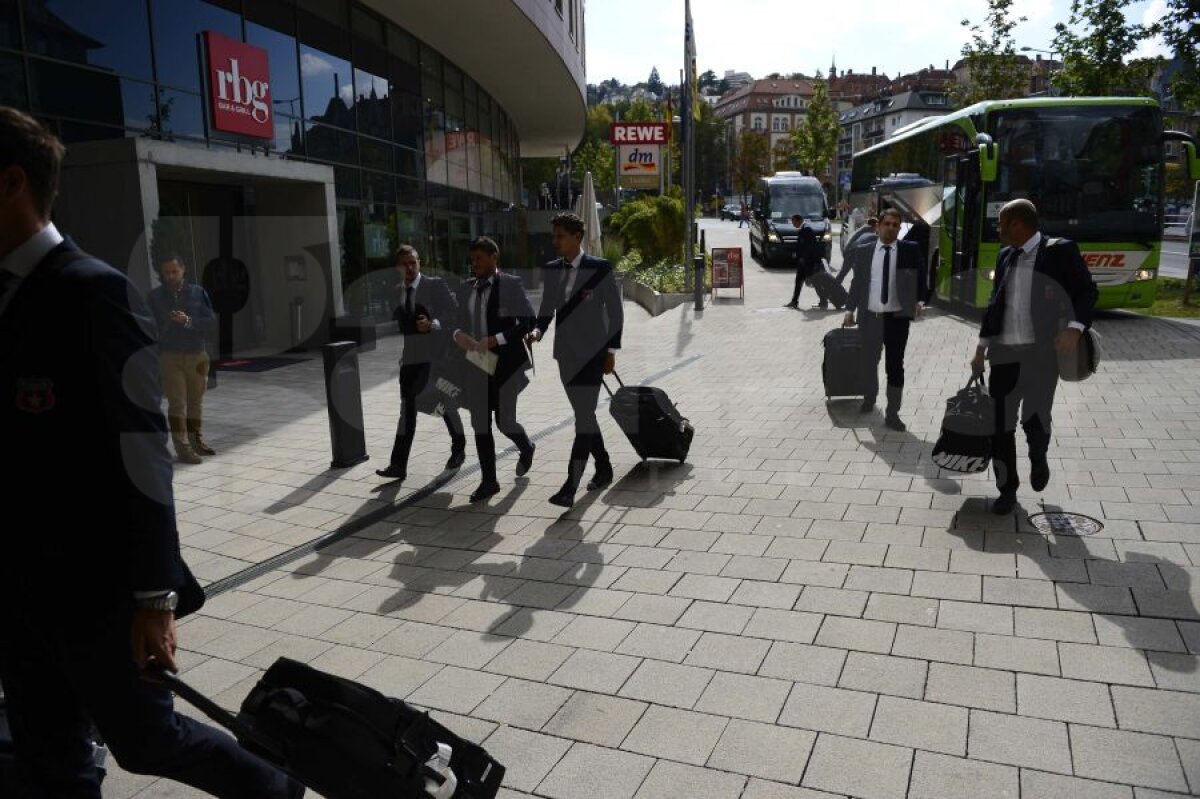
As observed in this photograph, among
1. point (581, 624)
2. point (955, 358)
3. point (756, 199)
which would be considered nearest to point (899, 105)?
point (756, 199)

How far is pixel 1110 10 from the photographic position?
67.3ft

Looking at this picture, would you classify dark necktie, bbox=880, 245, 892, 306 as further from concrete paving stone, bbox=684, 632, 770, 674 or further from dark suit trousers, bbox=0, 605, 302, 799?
dark suit trousers, bbox=0, 605, 302, 799

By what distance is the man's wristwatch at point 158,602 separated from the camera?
2111mm

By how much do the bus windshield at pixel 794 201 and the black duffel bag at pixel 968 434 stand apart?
23.3 meters

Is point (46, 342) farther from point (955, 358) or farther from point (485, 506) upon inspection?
point (955, 358)

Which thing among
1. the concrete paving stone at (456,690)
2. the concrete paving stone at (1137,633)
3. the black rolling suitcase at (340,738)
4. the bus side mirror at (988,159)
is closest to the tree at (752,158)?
the bus side mirror at (988,159)

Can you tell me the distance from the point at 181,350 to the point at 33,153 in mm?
6246

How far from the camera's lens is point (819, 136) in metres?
59.7

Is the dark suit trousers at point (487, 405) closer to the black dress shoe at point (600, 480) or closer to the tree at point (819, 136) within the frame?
the black dress shoe at point (600, 480)

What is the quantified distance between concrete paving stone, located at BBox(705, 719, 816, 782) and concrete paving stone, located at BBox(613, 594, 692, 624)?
3.31ft

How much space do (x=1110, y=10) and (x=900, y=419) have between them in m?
17.8

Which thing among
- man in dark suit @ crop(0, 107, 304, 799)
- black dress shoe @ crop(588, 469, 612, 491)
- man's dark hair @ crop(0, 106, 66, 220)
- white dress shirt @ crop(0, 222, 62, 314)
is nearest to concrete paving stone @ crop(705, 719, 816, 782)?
man in dark suit @ crop(0, 107, 304, 799)

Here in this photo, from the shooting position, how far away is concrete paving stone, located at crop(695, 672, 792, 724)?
3.36 meters

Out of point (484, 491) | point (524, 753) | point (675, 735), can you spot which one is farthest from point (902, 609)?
point (484, 491)
